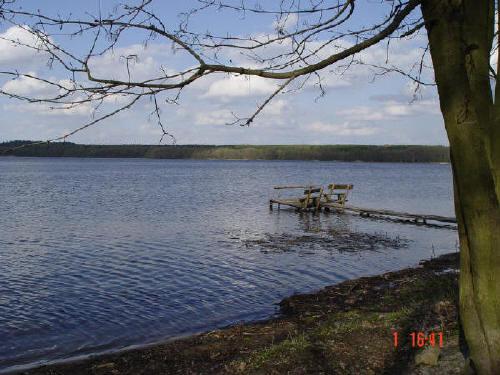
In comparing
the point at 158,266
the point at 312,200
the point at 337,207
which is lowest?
the point at 158,266

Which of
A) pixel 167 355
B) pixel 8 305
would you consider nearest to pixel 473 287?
pixel 167 355

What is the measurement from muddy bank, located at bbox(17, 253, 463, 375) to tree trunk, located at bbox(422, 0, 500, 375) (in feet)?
4.60

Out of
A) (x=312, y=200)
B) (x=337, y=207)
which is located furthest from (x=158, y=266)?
(x=312, y=200)

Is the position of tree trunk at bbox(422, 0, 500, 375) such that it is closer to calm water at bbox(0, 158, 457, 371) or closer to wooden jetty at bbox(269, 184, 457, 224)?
calm water at bbox(0, 158, 457, 371)

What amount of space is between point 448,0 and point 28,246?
807 inches

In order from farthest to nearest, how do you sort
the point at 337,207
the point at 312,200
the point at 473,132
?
1. the point at 312,200
2. the point at 337,207
3. the point at 473,132

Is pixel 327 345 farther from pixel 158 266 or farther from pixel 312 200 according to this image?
pixel 312 200

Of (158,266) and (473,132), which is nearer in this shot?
(473,132)

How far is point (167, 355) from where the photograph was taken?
27.2 feet
